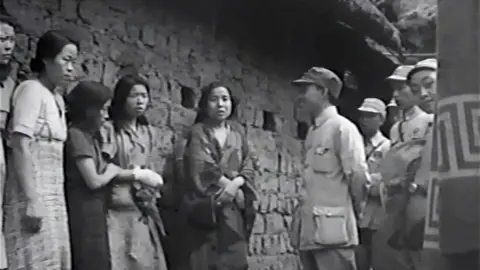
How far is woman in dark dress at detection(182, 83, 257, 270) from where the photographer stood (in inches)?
221

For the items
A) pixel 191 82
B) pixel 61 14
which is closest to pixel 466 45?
pixel 61 14

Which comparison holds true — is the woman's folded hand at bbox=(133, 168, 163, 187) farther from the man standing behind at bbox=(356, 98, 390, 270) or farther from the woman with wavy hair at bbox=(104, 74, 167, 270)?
the man standing behind at bbox=(356, 98, 390, 270)

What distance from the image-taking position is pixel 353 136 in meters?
4.95

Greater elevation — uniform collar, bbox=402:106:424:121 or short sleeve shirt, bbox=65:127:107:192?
uniform collar, bbox=402:106:424:121

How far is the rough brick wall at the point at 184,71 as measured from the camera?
5.51 m

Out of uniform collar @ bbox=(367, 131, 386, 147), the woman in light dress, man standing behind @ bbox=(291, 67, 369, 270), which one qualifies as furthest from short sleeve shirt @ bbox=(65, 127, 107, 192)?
uniform collar @ bbox=(367, 131, 386, 147)

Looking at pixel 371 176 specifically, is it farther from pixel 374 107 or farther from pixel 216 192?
pixel 374 107

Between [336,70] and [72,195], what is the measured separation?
18.9 ft

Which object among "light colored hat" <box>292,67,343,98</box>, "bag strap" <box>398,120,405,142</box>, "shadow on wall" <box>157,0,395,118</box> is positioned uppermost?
"shadow on wall" <box>157,0,395,118</box>

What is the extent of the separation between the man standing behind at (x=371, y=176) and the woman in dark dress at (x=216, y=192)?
2.52ft

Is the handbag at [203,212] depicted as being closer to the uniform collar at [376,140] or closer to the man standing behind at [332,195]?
the man standing behind at [332,195]

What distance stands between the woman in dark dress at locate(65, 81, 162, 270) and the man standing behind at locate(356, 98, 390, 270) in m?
1.46

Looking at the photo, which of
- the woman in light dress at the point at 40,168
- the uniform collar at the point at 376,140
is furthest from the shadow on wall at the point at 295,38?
the woman in light dress at the point at 40,168

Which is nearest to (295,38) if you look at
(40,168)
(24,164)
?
(40,168)
